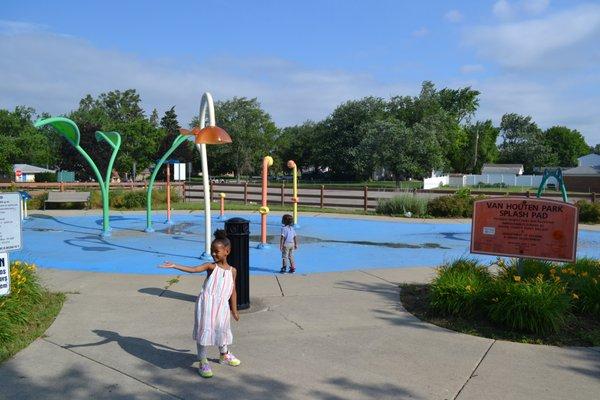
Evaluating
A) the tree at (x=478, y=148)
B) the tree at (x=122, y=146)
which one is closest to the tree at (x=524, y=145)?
the tree at (x=478, y=148)

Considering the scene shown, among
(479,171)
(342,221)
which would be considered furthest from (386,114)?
(342,221)

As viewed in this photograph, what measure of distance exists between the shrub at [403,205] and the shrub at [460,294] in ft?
44.9

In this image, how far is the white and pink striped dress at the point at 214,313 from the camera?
447 centimetres

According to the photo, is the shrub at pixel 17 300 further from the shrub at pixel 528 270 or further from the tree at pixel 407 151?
the tree at pixel 407 151

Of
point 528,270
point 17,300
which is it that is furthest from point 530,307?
point 17,300

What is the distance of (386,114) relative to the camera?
65.1m

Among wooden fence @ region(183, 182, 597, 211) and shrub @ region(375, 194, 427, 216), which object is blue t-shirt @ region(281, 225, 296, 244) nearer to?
shrub @ region(375, 194, 427, 216)

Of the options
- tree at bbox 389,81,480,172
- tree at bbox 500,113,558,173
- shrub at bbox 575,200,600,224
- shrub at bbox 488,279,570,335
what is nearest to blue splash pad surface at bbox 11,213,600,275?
shrub at bbox 575,200,600,224

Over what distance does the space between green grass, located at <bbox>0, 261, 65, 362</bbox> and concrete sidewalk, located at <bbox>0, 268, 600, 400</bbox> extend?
0.13 meters

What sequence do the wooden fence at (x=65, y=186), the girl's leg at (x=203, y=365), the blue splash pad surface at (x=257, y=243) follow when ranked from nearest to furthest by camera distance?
the girl's leg at (x=203, y=365), the blue splash pad surface at (x=257, y=243), the wooden fence at (x=65, y=186)

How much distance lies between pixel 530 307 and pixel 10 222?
567cm

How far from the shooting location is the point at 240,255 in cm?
654

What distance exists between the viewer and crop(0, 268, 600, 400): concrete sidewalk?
420 centimetres

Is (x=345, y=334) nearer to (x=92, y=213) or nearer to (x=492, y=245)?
(x=492, y=245)
